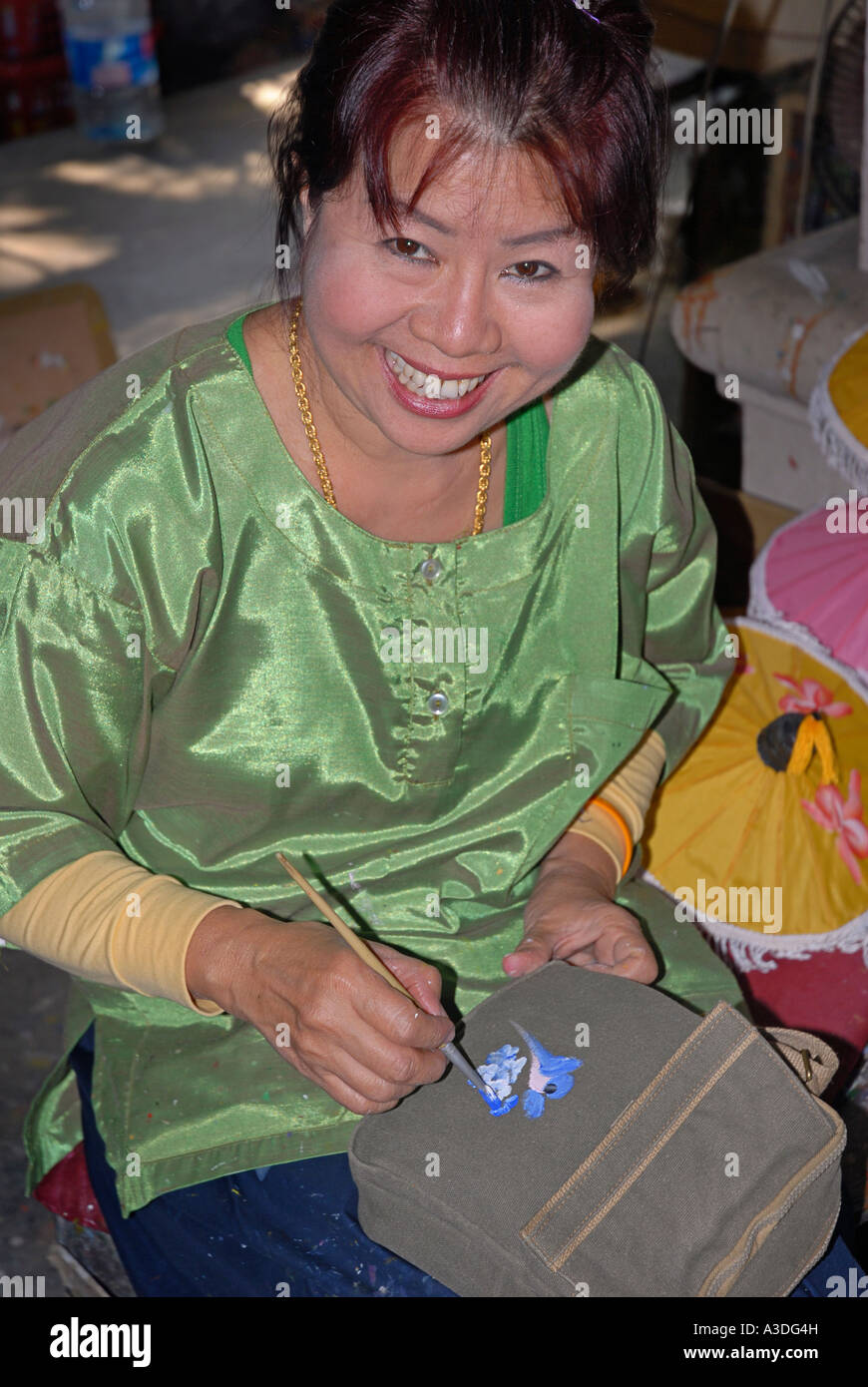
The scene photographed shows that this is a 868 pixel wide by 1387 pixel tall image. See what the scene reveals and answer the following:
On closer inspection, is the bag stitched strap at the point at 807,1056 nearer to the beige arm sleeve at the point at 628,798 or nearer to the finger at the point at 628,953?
the finger at the point at 628,953

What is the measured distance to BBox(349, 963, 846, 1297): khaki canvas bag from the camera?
108 centimetres

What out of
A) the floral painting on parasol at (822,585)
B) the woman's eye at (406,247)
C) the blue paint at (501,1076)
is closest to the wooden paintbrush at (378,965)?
the blue paint at (501,1076)

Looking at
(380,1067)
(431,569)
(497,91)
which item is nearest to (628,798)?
(431,569)

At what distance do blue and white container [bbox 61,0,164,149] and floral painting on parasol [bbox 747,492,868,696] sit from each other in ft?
11.8

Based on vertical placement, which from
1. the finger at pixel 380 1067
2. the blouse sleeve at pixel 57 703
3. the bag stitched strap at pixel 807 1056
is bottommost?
the bag stitched strap at pixel 807 1056

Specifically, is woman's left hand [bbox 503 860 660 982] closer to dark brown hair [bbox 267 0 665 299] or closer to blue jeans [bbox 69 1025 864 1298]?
blue jeans [bbox 69 1025 864 1298]

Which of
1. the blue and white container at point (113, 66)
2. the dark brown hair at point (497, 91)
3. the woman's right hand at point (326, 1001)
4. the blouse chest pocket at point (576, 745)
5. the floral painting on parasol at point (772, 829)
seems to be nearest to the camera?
the dark brown hair at point (497, 91)

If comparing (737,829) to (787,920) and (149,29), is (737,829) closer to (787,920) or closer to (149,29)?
(787,920)

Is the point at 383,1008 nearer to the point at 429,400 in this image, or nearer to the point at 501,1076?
the point at 501,1076

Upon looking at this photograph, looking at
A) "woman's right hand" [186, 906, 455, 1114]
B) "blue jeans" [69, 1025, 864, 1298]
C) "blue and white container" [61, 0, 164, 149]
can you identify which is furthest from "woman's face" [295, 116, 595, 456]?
"blue and white container" [61, 0, 164, 149]

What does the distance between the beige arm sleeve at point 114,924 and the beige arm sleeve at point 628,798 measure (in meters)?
0.39

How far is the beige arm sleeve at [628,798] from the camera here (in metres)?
1.45

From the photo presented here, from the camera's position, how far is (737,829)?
166cm
